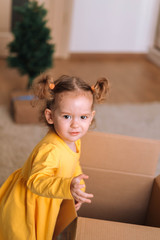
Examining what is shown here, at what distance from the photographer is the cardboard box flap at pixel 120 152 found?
1.15 metres

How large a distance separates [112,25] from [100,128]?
5.89 feet


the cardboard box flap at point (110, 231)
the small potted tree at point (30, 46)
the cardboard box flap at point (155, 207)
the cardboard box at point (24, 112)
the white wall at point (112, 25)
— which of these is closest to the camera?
the cardboard box flap at point (110, 231)

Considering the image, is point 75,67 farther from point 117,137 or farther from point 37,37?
point 117,137

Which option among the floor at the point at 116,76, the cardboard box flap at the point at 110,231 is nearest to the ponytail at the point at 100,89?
the cardboard box flap at the point at 110,231

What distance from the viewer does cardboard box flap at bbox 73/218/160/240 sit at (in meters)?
0.77

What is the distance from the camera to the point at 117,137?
45.2 inches

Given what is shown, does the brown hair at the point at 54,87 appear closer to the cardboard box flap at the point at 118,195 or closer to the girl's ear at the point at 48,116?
the girl's ear at the point at 48,116

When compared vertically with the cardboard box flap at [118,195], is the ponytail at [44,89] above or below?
above

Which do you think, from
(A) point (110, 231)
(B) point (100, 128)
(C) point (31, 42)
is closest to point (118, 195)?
(A) point (110, 231)

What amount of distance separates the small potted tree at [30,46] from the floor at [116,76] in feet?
0.88

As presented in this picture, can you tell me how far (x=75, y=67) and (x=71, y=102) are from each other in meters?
2.41

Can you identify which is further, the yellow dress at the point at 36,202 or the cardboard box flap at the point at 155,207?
the cardboard box flap at the point at 155,207

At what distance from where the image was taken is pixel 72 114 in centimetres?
99

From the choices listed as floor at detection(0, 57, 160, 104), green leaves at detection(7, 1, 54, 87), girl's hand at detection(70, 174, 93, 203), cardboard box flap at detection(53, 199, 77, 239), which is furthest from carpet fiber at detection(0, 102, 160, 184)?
girl's hand at detection(70, 174, 93, 203)
